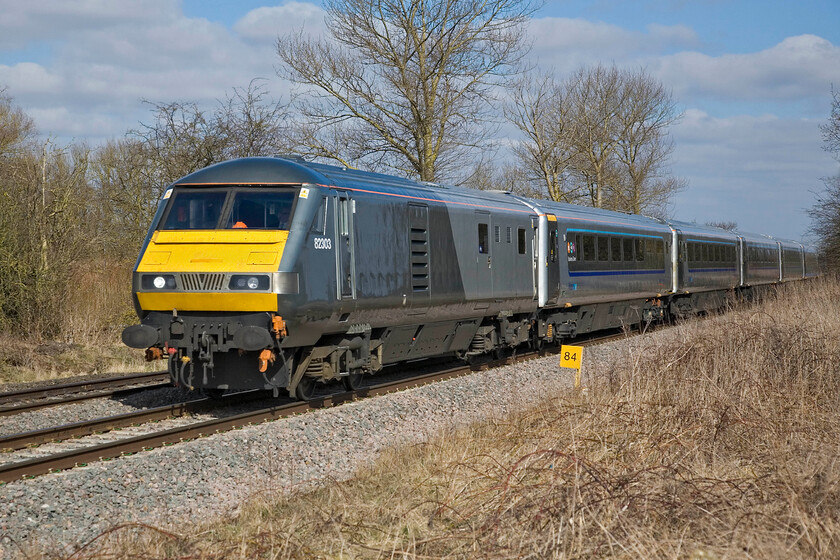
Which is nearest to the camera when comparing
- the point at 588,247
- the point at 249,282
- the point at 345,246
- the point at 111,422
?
the point at 249,282

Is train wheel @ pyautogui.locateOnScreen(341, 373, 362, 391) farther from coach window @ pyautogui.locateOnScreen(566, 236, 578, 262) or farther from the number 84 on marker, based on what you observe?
coach window @ pyautogui.locateOnScreen(566, 236, 578, 262)

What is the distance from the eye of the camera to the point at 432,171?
2644 cm

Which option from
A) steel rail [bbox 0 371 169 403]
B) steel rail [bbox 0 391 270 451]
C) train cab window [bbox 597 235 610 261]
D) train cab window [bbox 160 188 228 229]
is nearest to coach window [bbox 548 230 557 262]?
train cab window [bbox 597 235 610 261]

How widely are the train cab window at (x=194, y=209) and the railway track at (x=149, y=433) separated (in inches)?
92.0

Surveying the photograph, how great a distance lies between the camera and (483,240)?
15.0 m

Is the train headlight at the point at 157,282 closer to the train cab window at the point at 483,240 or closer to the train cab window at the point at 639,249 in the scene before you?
the train cab window at the point at 483,240

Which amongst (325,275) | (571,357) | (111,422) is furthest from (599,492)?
(111,422)

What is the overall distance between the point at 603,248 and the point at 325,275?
36.2 feet

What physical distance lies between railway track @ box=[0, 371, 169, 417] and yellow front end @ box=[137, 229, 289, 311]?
2279 millimetres

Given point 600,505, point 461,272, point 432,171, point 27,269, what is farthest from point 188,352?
point 432,171

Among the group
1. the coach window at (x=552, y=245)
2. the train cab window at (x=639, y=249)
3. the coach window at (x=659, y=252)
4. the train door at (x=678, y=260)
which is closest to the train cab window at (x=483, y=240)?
the coach window at (x=552, y=245)

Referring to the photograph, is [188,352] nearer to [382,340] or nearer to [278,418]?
[278,418]

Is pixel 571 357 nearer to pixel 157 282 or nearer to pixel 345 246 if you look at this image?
pixel 345 246

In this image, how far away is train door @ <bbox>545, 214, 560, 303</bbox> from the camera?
685 inches
